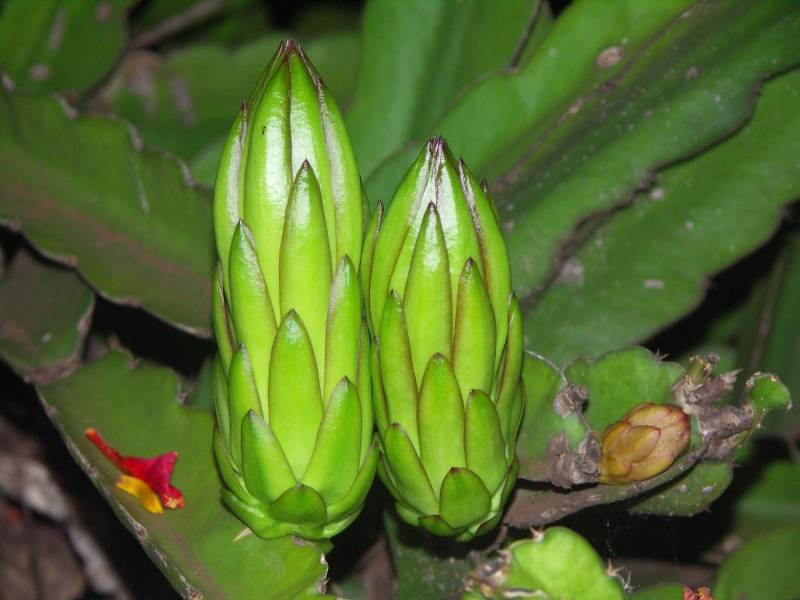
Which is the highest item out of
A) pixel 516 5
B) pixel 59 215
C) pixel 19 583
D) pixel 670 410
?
pixel 516 5

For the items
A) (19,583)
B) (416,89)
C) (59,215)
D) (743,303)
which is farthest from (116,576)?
(743,303)

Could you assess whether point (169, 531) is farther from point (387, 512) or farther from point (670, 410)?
point (670, 410)

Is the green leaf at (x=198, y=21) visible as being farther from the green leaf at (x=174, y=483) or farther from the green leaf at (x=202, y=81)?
the green leaf at (x=174, y=483)

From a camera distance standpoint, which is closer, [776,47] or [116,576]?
[776,47]

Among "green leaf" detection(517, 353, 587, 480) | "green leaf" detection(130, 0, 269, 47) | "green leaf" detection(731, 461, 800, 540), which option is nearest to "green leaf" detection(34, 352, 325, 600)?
"green leaf" detection(517, 353, 587, 480)

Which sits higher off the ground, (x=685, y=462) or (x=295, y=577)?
(x=685, y=462)

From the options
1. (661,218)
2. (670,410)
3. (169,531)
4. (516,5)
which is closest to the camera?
(670,410)

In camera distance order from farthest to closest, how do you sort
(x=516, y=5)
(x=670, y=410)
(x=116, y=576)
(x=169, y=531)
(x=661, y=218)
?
(x=116, y=576) → (x=516, y=5) → (x=661, y=218) → (x=169, y=531) → (x=670, y=410)
